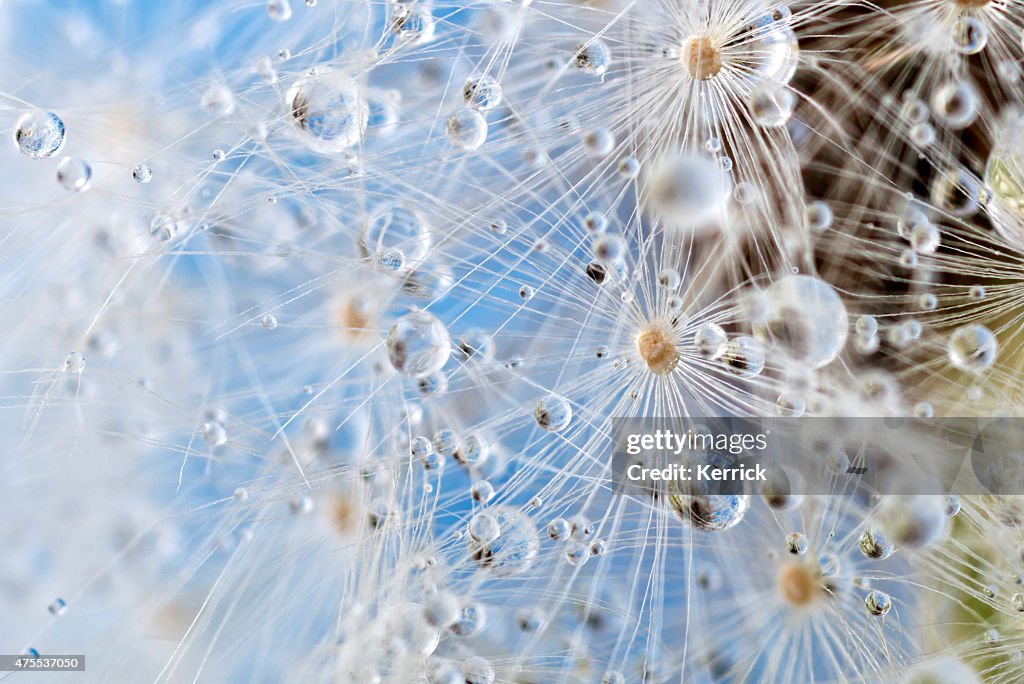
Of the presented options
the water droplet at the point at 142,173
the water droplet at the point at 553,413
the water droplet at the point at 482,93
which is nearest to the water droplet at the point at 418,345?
the water droplet at the point at 553,413

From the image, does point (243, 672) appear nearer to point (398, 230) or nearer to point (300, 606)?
point (300, 606)

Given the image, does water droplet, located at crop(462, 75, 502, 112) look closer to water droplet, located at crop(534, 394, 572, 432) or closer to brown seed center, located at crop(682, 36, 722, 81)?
brown seed center, located at crop(682, 36, 722, 81)

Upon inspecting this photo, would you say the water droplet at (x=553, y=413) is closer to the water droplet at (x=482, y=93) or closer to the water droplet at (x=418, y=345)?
the water droplet at (x=418, y=345)

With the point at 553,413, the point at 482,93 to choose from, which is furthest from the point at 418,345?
the point at 482,93

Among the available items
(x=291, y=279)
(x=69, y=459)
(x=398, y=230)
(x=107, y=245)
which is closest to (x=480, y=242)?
(x=398, y=230)

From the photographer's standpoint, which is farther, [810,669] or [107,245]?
[107,245]

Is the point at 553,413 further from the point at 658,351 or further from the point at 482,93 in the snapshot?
the point at 482,93

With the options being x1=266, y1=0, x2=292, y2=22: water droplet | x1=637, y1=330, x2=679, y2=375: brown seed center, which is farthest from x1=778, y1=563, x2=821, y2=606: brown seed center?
x1=266, y1=0, x2=292, y2=22: water droplet
